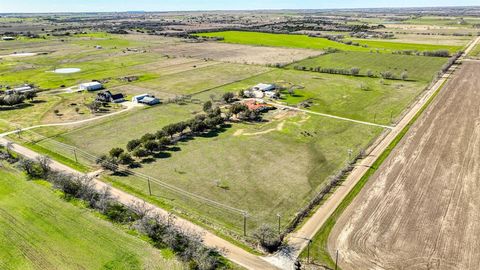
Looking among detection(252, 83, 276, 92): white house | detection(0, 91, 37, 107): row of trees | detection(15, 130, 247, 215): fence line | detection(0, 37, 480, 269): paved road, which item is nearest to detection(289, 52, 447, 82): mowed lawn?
detection(252, 83, 276, 92): white house

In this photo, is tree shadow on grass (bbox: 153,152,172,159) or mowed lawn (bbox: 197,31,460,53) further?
mowed lawn (bbox: 197,31,460,53)

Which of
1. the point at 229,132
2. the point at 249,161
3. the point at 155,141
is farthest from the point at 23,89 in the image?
the point at 249,161

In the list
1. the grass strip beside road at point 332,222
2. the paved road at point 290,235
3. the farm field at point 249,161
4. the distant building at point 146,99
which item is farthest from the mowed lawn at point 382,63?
the paved road at point 290,235

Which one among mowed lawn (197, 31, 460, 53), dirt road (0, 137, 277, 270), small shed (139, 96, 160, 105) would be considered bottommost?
dirt road (0, 137, 277, 270)

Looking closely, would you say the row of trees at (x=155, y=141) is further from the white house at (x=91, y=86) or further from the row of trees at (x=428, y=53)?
the row of trees at (x=428, y=53)

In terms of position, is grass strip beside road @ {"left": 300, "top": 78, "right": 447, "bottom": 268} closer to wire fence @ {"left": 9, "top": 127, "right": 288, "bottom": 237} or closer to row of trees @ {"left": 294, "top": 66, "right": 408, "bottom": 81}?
wire fence @ {"left": 9, "top": 127, "right": 288, "bottom": 237}

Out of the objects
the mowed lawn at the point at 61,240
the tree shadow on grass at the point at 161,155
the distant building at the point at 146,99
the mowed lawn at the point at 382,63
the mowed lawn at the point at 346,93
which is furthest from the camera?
the mowed lawn at the point at 382,63
